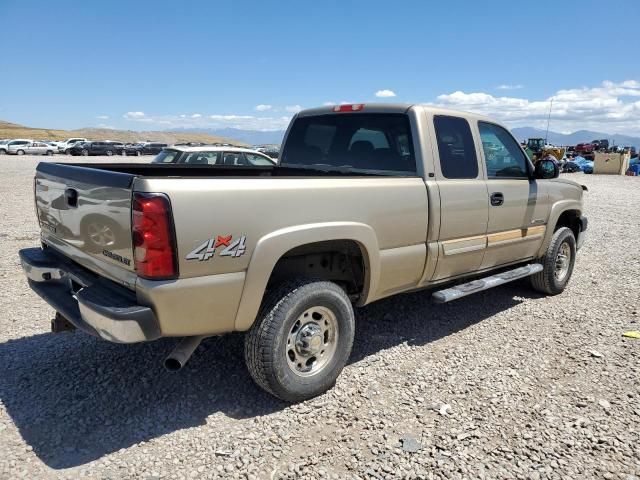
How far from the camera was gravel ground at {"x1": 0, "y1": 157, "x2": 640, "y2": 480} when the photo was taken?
2.71 meters

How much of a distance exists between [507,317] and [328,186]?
2903 mm

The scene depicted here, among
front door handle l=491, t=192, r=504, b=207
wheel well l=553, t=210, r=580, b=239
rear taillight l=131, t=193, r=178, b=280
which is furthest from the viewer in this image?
wheel well l=553, t=210, r=580, b=239

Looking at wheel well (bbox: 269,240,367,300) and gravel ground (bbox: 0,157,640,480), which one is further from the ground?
wheel well (bbox: 269,240,367,300)

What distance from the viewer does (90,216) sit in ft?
9.44

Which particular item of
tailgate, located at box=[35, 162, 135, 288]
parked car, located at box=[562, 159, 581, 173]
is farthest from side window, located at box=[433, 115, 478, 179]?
parked car, located at box=[562, 159, 581, 173]

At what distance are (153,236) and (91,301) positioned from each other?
0.54 meters

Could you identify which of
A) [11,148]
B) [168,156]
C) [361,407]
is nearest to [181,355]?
[361,407]

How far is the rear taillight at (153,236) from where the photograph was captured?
2467 millimetres

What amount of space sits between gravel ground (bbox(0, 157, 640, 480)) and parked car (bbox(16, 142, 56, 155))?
47908mm

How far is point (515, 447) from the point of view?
2877mm

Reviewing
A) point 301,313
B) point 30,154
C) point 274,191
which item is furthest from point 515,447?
point 30,154

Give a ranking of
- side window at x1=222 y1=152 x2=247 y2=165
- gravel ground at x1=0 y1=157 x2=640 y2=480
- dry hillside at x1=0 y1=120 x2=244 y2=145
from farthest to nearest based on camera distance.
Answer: dry hillside at x1=0 y1=120 x2=244 y2=145 < side window at x1=222 y1=152 x2=247 y2=165 < gravel ground at x1=0 y1=157 x2=640 y2=480

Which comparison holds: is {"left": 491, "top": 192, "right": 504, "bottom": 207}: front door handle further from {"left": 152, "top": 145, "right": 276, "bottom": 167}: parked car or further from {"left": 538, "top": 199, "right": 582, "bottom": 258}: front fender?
{"left": 152, "top": 145, "right": 276, "bottom": 167}: parked car

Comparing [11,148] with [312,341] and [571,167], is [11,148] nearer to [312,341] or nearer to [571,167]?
[571,167]
